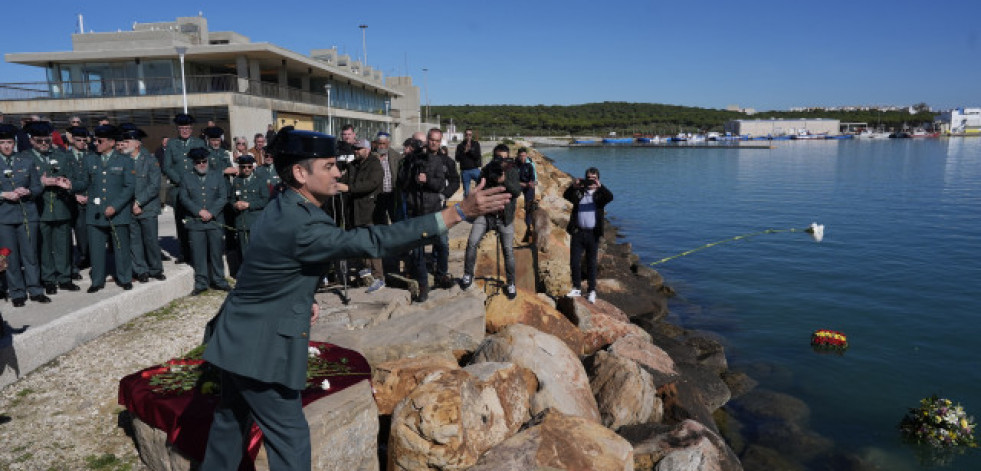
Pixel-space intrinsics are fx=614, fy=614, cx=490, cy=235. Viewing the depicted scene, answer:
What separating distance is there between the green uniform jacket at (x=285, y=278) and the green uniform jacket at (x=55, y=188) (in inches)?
256

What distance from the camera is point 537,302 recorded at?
908 centimetres

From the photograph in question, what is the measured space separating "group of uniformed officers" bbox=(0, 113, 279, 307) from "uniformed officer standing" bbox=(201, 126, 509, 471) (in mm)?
4155

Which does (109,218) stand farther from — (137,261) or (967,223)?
(967,223)

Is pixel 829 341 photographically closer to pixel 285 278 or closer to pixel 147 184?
pixel 285 278

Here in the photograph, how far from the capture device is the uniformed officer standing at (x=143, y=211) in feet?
28.5

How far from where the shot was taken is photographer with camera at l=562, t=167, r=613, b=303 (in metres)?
10.1

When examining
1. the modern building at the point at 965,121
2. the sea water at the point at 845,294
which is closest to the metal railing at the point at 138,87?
the sea water at the point at 845,294

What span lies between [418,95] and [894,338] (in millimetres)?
74140

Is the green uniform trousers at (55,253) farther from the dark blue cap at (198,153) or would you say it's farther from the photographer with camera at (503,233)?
the photographer with camera at (503,233)

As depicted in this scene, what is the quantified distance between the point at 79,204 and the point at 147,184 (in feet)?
3.71

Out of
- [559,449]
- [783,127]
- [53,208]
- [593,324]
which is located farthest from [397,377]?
[783,127]

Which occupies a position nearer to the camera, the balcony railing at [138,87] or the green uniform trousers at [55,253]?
the green uniform trousers at [55,253]

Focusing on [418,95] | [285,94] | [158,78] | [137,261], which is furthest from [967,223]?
[418,95]

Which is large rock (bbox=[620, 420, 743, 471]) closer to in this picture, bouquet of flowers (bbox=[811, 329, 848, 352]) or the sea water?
the sea water
